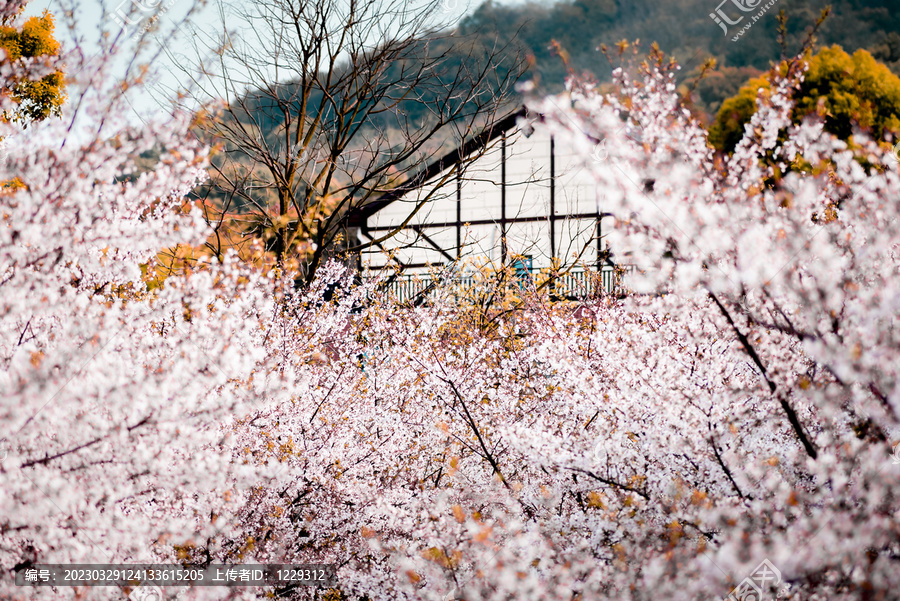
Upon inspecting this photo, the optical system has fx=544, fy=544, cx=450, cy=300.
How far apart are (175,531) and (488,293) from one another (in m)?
5.74

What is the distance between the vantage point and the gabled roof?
29.7ft

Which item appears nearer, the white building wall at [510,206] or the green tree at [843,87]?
the white building wall at [510,206]

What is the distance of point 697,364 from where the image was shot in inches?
145

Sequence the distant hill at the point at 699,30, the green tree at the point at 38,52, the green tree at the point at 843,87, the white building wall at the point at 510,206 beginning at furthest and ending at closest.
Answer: the distant hill at the point at 699,30 < the green tree at the point at 843,87 < the white building wall at the point at 510,206 < the green tree at the point at 38,52

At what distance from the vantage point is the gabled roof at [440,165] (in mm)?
9047

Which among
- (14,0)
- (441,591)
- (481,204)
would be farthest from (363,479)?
(481,204)

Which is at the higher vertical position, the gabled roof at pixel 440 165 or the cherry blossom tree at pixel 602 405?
the gabled roof at pixel 440 165

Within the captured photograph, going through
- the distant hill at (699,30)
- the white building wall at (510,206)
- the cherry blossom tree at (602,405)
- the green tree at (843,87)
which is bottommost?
the cherry blossom tree at (602,405)

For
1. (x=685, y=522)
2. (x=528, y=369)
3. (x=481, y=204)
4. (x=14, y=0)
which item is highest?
(x=481, y=204)

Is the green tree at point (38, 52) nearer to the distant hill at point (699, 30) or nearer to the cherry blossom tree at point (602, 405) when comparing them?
the cherry blossom tree at point (602, 405)

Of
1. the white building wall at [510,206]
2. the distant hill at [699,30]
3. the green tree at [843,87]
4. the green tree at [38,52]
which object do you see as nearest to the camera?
the green tree at [38,52]

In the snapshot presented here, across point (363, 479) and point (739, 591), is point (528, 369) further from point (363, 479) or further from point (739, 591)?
point (739, 591)

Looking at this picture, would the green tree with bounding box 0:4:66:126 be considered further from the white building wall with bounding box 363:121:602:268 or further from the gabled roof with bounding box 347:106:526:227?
the white building wall with bounding box 363:121:602:268

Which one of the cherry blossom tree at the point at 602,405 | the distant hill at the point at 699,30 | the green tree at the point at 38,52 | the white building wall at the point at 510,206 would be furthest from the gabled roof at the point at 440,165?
the distant hill at the point at 699,30
